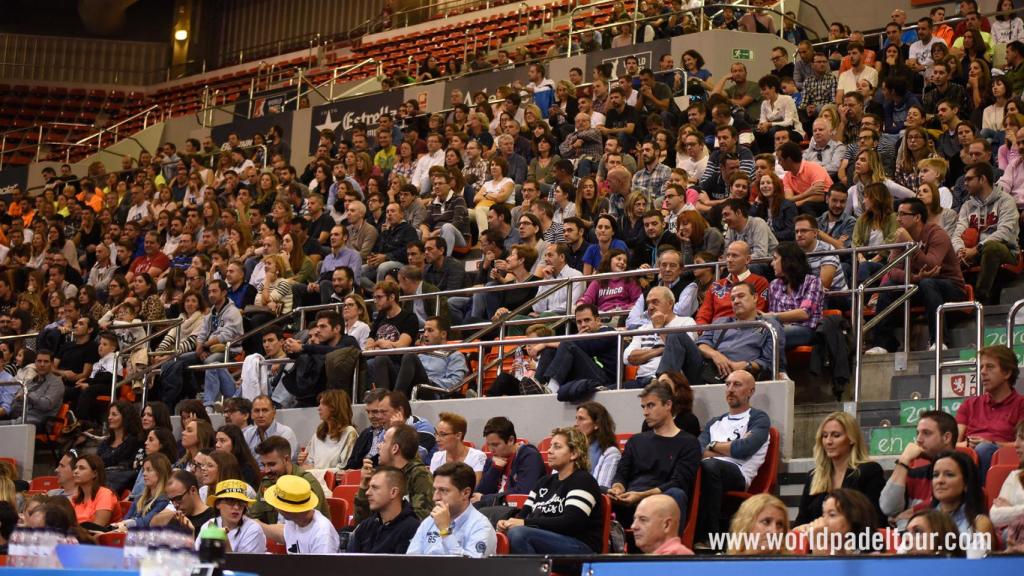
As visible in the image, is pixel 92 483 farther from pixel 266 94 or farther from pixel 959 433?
pixel 266 94

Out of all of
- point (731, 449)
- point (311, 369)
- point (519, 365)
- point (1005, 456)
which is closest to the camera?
point (1005, 456)

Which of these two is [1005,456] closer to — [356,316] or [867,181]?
[867,181]

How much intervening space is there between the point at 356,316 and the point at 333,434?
168cm

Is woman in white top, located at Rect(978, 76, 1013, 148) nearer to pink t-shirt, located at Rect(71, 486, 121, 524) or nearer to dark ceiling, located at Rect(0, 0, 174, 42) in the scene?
pink t-shirt, located at Rect(71, 486, 121, 524)

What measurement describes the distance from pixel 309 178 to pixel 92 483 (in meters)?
8.95

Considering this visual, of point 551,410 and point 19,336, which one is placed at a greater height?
point 19,336

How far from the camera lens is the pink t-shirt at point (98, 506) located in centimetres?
959

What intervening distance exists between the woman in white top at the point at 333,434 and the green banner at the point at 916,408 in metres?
3.84

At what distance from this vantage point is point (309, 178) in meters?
18.2

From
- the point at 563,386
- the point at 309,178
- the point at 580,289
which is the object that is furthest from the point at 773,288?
the point at 309,178

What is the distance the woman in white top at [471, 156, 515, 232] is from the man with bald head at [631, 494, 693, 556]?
356 inches

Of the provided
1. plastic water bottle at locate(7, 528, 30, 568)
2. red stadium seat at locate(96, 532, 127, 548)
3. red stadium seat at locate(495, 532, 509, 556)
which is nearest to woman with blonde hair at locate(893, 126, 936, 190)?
red stadium seat at locate(495, 532, 509, 556)

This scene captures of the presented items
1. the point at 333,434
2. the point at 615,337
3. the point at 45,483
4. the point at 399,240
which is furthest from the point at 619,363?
the point at 45,483

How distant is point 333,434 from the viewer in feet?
33.7
